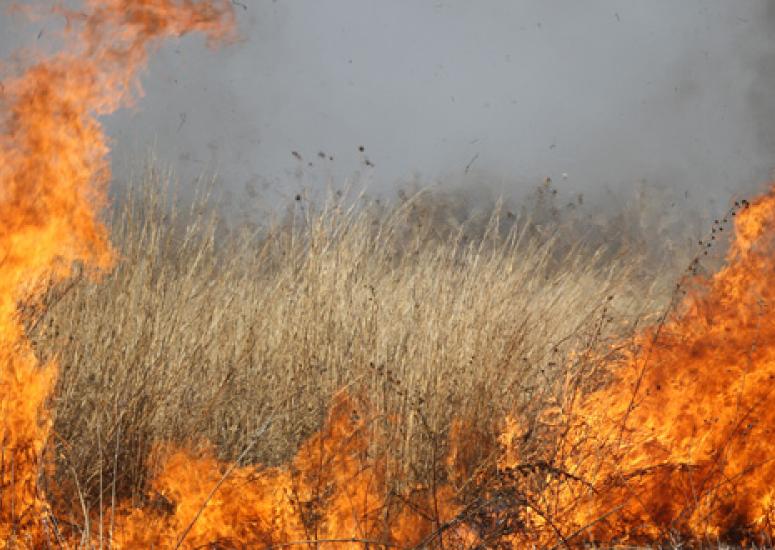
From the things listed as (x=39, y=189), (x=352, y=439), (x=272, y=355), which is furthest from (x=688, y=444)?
(x=39, y=189)

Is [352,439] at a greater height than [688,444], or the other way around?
[688,444]

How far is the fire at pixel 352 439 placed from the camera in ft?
7.50

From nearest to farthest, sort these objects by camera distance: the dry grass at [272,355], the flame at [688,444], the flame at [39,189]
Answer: the flame at [39,189], the flame at [688,444], the dry grass at [272,355]

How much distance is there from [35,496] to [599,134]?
21527 mm

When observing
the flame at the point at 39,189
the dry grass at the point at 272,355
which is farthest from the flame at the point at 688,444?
the flame at the point at 39,189

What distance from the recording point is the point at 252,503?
246 centimetres

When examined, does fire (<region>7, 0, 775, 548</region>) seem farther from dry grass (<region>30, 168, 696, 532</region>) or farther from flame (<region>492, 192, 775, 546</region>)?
dry grass (<region>30, 168, 696, 532</region>)

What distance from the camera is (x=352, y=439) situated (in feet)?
9.30

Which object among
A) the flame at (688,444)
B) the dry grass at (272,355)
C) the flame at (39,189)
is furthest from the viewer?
the dry grass at (272,355)

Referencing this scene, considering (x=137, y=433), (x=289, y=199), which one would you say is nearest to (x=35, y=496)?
(x=137, y=433)

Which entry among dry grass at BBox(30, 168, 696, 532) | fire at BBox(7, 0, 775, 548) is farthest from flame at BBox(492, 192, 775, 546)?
dry grass at BBox(30, 168, 696, 532)

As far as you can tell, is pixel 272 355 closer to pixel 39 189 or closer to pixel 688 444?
pixel 39 189

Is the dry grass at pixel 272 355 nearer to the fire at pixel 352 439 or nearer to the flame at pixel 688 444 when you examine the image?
the fire at pixel 352 439

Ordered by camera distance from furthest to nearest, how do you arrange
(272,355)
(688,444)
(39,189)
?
(272,355), (688,444), (39,189)
